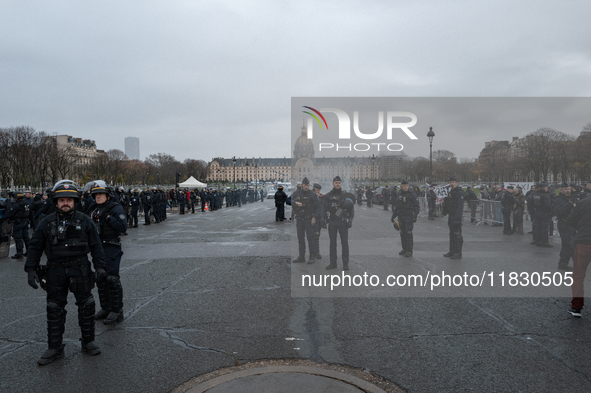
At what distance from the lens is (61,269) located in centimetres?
419

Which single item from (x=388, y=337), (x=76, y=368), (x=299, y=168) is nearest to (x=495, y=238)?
(x=388, y=337)

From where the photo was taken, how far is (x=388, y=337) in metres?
4.58

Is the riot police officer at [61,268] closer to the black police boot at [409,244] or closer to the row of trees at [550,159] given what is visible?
the black police boot at [409,244]

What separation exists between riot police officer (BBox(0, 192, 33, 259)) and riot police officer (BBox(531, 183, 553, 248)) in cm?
1402

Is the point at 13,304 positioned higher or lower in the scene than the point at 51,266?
lower

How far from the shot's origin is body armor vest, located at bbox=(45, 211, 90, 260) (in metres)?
4.15

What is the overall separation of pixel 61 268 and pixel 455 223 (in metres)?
7.95

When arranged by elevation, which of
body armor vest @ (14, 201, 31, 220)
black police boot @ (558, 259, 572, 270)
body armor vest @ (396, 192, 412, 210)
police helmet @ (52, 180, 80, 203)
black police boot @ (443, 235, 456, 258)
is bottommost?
black police boot @ (558, 259, 572, 270)

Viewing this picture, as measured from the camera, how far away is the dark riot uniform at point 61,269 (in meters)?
4.15

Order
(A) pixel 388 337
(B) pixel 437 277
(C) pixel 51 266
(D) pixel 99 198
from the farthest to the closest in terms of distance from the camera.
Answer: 1. (B) pixel 437 277
2. (D) pixel 99 198
3. (A) pixel 388 337
4. (C) pixel 51 266

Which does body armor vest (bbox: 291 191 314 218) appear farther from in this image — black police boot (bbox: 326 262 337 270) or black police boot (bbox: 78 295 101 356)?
black police boot (bbox: 78 295 101 356)

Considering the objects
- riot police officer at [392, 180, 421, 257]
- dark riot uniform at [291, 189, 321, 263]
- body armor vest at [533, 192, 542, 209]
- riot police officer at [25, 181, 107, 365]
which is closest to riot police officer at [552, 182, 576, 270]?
body armor vest at [533, 192, 542, 209]

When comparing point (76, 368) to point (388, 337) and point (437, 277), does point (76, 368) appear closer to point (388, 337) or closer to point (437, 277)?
point (388, 337)

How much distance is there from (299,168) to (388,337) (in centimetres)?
14118
